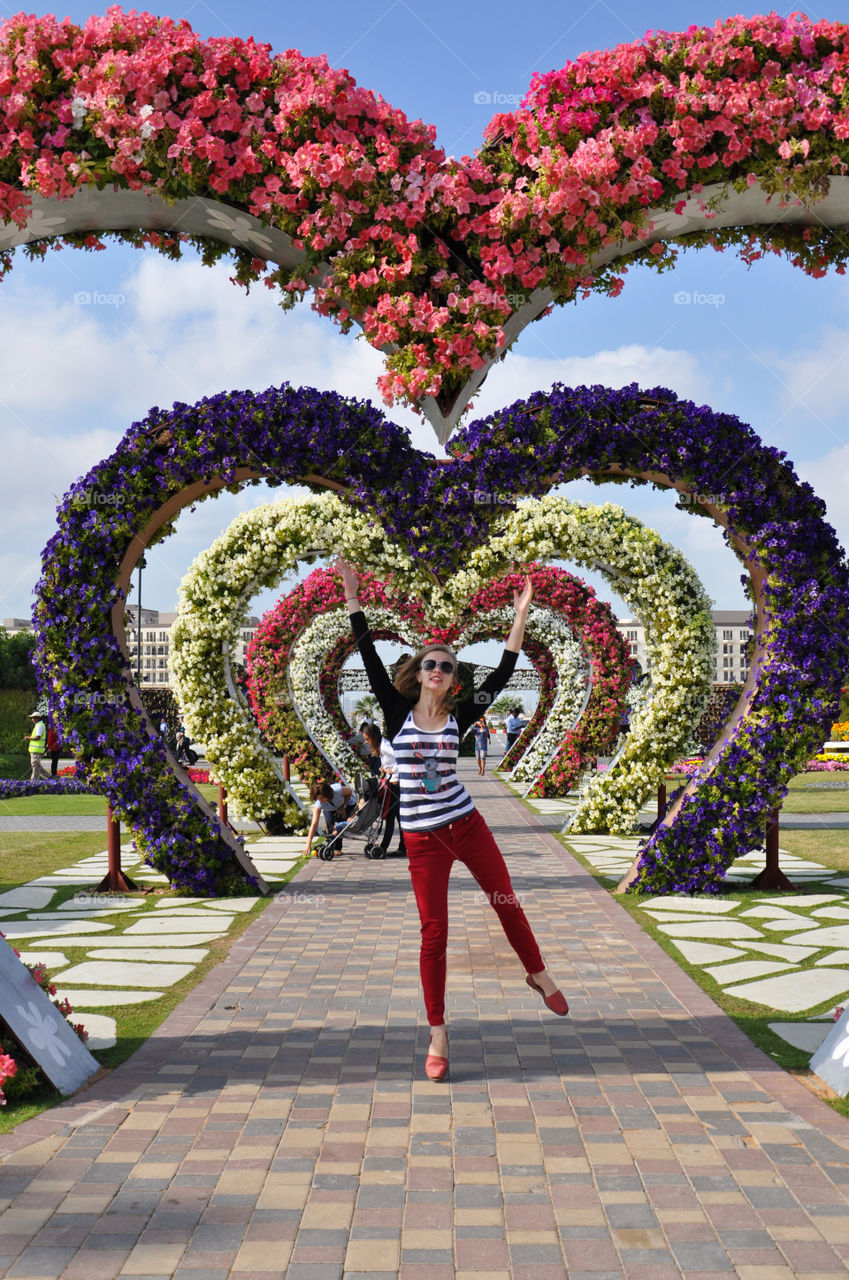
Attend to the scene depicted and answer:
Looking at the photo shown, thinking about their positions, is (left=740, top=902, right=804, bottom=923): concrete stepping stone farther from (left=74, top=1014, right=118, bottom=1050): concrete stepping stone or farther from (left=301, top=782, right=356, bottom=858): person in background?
(left=301, top=782, right=356, bottom=858): person in background

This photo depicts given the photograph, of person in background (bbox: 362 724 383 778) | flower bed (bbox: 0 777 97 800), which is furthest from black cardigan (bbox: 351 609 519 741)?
flower bed (bbox: 0 777 97 800)

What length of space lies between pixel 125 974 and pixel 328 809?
5.63 metres

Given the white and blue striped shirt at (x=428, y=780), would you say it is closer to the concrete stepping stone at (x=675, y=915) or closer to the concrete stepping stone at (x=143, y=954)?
the concrete stepping stone at (x=143, y=954)

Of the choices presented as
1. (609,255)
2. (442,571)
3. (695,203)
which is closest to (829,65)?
(695,203)

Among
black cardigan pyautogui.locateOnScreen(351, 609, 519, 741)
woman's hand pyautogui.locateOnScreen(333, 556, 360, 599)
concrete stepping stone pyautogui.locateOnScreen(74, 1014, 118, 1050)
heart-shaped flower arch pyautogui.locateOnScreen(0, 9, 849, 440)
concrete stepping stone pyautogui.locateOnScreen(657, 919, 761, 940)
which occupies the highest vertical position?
heart-shaped flower arch pyautogui.locateOnScreen(0, 9, 849, 440)

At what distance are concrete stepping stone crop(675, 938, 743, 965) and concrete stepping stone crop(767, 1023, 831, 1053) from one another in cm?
124

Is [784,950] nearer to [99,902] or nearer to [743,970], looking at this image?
[743,970]

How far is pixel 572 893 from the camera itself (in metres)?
8.71

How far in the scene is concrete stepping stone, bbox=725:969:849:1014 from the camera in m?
5.39

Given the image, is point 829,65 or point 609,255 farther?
point 609,255

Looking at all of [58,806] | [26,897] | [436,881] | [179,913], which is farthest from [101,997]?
[58,806]

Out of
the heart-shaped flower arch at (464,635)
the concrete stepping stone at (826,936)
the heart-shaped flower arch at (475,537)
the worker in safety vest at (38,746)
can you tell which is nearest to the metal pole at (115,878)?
the heart-shaped flower arch at (475,537)

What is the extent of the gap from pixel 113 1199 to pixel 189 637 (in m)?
9.60

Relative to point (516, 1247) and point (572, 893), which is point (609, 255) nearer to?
point (516, 1247)
